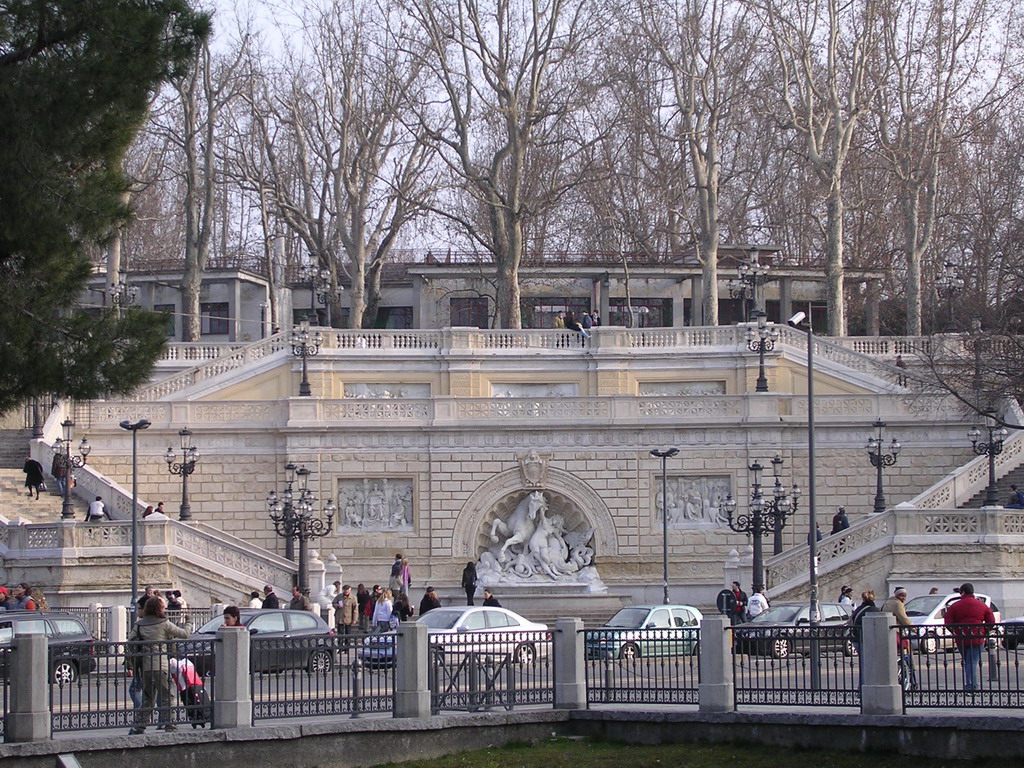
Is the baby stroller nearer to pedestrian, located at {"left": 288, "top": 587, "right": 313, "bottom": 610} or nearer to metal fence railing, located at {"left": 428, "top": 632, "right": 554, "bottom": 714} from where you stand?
metal fence railing, located at {"left": 428, "top": 632, "right": 554, "bottom": 714}

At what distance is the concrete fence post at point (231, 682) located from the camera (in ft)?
61.1

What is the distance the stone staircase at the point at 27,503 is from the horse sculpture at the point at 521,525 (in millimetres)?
9778

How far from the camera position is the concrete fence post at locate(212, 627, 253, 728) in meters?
18.6

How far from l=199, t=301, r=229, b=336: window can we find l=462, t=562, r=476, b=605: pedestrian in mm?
29448

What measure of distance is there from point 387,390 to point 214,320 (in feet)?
78.9

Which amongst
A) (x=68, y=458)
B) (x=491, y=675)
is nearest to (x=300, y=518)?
(x=68, y=458)

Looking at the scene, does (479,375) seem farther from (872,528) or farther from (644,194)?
(644,194)

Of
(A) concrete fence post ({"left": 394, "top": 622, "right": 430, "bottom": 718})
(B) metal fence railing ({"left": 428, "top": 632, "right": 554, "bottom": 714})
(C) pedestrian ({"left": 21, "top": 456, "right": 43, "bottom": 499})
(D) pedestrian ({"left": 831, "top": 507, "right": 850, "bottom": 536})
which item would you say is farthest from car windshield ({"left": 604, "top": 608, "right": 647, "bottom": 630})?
(C) pedestrian ({"left": 21, "top": 456, "right": 43, "bottom": 499})

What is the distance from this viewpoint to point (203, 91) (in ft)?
188

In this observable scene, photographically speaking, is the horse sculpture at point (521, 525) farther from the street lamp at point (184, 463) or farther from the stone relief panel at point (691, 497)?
the street lamp at point (184, 463)

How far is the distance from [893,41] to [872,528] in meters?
20.8

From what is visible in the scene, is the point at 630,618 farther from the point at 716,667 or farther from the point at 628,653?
the point at 716,667

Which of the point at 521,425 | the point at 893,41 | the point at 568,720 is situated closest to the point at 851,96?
the point at 893,41

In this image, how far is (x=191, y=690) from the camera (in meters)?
18.8
